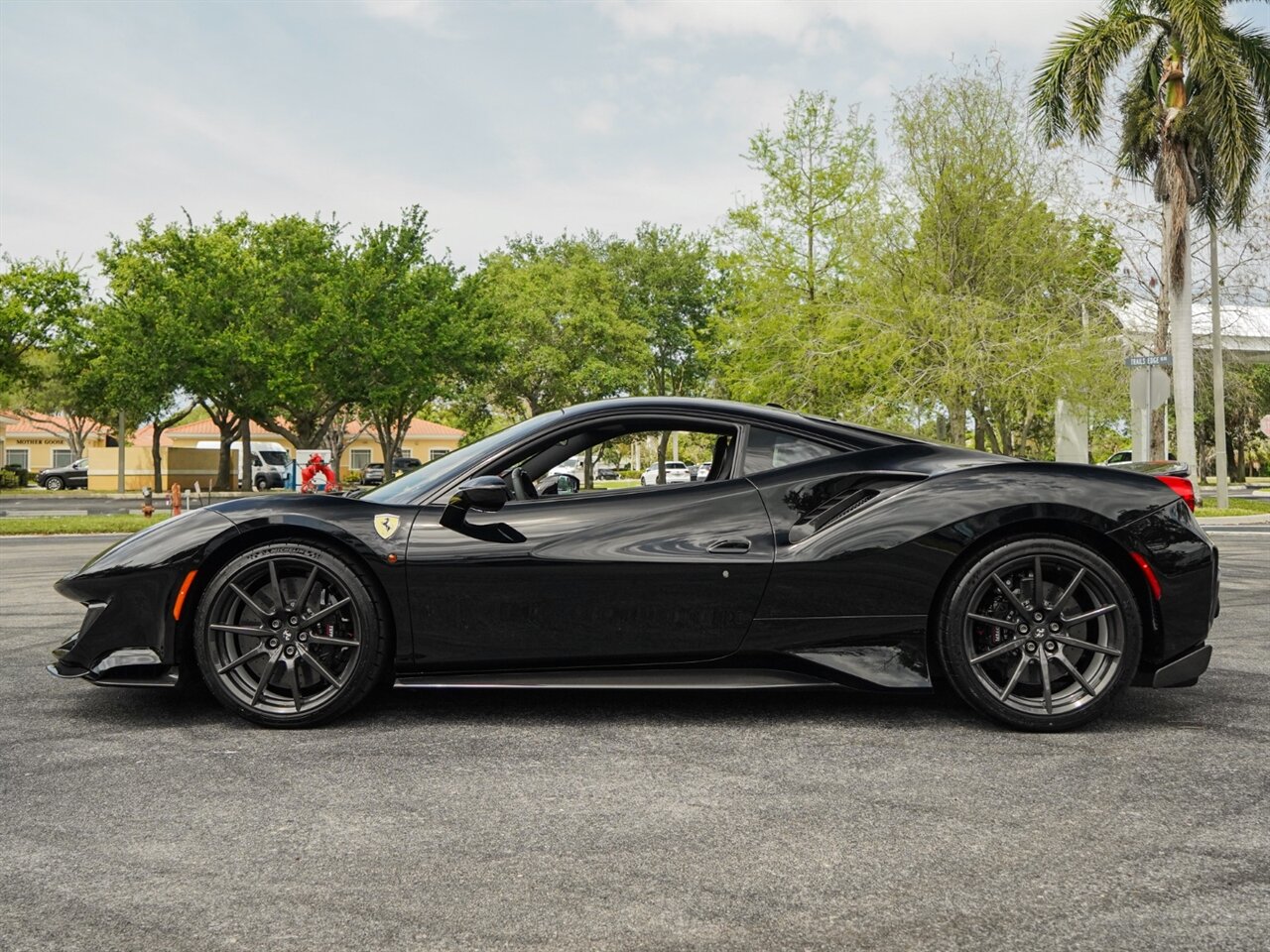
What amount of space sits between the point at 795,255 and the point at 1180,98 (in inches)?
337

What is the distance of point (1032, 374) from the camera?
21438 mm

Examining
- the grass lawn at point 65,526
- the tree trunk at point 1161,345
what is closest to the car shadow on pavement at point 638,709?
the grass lawn at point 65,526

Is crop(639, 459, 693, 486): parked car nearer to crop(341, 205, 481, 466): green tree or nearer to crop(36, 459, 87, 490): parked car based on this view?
crop(341, 205, 481, 466): green tree

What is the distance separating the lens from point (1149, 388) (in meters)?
18.3

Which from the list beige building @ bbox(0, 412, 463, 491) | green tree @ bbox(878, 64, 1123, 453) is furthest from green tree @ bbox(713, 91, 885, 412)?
beige building @ bbox(0, 412, 463, 491)

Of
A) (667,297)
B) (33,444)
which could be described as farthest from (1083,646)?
(33,444)

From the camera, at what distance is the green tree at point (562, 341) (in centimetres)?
4197

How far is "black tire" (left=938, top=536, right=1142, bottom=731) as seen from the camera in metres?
4.04

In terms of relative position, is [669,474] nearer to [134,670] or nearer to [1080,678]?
[1080,678]

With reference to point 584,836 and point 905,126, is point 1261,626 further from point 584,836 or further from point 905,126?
point 905,126

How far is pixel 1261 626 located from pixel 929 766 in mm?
4049

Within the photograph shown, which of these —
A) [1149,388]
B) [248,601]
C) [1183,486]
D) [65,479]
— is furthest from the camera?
[65,479]

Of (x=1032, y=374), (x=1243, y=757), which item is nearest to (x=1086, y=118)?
(x=1032, y=374)

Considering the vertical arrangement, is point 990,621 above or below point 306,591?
below
